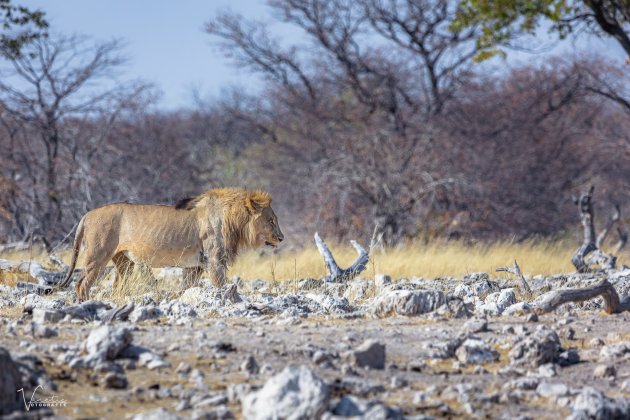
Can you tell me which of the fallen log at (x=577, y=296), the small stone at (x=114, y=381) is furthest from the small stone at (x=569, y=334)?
the small stone at (x=114, y=381)

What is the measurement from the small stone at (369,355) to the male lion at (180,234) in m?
5.00

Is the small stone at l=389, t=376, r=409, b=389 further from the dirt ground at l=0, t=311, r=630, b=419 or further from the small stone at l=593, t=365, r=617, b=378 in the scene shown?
the small stone at l=593, t=365, r=617, b=378

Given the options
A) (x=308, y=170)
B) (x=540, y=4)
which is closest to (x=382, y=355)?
(x=540, y=4)

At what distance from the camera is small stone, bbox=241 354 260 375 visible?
5633 mm

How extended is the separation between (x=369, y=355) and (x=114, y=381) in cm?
142

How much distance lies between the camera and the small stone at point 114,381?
17.2 ft

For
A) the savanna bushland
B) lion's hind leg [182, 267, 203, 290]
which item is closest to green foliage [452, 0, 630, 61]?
the savanna bushland

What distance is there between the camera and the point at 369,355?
5840mm

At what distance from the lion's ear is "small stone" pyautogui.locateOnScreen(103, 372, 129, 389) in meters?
6.24

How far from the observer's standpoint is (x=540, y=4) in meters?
18.4

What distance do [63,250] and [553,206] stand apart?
12.2 m

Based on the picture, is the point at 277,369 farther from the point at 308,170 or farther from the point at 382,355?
the point at 308,170

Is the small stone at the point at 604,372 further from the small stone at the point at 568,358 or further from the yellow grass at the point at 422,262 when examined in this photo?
the yellow grass at the point at 422,262

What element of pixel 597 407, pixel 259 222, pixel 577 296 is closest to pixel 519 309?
pixel 577 296
